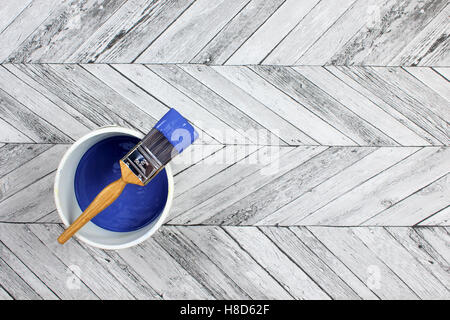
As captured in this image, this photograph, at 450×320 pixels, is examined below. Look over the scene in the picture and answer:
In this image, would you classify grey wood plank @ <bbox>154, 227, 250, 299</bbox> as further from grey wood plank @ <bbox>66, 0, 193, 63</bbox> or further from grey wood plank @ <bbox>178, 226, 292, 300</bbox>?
grey wood plank @ <bbox>66, 0, 193, 63</bbox>

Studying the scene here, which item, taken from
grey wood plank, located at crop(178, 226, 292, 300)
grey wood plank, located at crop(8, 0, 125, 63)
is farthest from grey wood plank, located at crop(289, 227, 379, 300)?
grey wood plank, located at crop(8, 0, 125, 63)

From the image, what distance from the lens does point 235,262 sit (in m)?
1.10

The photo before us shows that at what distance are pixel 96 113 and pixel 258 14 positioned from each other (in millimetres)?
508

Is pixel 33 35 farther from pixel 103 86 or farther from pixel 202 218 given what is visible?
pixel 202 218

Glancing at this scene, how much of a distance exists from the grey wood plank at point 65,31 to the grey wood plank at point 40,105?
6cm

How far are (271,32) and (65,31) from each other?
56 centimetres

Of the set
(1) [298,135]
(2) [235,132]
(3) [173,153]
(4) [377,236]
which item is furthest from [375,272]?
(3) [173,153]

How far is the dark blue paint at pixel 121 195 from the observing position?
2.69ft

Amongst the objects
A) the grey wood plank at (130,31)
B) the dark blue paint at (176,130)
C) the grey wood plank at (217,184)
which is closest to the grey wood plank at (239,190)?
the grey wood plank at (217,184)

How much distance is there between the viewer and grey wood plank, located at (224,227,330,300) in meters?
1.09

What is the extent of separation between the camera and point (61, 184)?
75cm

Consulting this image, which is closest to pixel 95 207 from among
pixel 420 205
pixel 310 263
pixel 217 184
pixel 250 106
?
pixel 217 184

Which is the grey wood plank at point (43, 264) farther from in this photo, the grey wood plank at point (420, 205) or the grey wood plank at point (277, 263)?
the grey wood plank at point (420, 205)

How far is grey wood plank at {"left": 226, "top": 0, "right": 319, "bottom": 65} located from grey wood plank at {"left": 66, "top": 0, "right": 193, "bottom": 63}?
0.19 metres
